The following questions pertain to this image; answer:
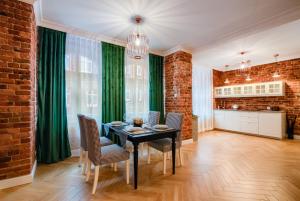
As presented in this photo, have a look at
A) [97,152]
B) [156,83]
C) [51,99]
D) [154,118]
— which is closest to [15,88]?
[51,99]

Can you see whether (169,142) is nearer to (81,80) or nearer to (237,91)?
(81,80)

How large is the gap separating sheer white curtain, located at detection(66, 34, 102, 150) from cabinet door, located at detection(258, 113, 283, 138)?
485 centimetres

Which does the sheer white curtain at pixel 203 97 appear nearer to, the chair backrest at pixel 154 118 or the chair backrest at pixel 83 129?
the chair backrest at pixel 154 118

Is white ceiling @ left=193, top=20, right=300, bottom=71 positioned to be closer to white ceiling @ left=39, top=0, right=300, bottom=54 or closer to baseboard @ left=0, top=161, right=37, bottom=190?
white ceiling @ left=39, top=0, right=300, bottom=54

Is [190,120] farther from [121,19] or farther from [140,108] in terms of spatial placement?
[121,19]

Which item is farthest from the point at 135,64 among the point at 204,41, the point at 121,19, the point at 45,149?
the point at 45,149

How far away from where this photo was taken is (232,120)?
5.71 metres

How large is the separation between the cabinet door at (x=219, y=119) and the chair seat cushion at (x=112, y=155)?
16.1 feet

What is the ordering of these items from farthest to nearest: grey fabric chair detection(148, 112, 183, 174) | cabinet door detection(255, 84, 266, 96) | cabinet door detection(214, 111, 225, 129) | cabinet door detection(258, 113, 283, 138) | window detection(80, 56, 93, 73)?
1. cabinet door detection(214, 111, 225, 129)
2. cabinet door detection(255, 84, 266, 96)
3. cabinet door detection(258, 113, 283, 138)
4. window detection(80, 56, 93, 73)
5. grey fabric chair detection(148, 112, 183, 174)

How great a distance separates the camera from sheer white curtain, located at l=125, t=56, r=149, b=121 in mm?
3945

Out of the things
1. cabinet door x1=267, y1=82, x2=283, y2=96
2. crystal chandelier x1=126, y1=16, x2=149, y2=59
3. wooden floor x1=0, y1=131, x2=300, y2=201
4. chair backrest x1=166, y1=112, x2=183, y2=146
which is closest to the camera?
wooden floor x1=0, y1=131, x2=300, y2=201

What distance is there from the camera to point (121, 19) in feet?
9.07

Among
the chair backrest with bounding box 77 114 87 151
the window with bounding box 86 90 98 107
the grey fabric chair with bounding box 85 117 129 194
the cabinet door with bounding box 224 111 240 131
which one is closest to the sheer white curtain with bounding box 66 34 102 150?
the window with bounding box 86 90 98 107

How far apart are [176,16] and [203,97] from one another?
397 centimetres
